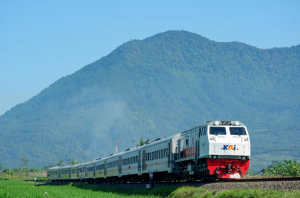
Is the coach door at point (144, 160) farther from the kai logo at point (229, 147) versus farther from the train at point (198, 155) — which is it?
the kai logo at point (229, 147)

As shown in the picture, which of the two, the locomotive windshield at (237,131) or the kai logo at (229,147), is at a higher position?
the locomotive windshield at (237,131)

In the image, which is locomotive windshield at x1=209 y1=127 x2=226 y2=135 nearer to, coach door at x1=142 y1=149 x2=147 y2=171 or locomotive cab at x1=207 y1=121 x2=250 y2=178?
locomotive cab at x1=207 y1=121 x2=250 y2=178

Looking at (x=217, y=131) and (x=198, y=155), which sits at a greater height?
(x=217, y=131)

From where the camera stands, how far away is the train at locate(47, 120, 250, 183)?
29.4 m

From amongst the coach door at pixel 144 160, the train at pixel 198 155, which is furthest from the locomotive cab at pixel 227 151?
the coach door at pixel 144 160

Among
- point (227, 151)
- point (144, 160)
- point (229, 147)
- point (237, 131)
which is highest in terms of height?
point (237, 131)

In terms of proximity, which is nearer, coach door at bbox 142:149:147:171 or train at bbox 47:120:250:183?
train at bbox 47:120:250:183

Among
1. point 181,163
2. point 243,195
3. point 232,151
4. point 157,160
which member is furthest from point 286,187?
point 157,160

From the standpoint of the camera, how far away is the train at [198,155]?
96.3 feet

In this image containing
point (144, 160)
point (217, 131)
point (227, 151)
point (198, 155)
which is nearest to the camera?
point (227, 151)

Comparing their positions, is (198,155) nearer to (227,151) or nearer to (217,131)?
(217,131)

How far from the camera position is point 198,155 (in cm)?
3106

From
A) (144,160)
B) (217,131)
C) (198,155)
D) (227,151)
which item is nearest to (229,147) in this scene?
(227,151)

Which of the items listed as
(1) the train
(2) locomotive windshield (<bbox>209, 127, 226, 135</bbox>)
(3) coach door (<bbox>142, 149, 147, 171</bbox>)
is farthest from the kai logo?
(3) coach door (<bbox>142, 149, 147, 171</bbox>)
